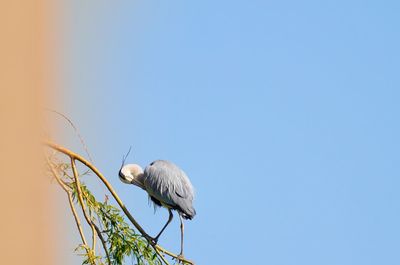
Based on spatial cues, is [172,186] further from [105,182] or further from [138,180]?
[105,182]

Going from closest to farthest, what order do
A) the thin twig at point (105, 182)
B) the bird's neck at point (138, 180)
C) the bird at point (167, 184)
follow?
the thin twig at point (105, 182) → the bird at point (167, 184) → the bird's neck at point (138, 180)

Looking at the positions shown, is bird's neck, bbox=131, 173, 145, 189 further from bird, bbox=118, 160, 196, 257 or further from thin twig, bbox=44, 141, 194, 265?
thin twig, bbox=44, 141, 194, 265

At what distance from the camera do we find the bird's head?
195 inches

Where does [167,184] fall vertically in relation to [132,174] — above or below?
below

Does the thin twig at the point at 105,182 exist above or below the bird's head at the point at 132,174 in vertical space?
below

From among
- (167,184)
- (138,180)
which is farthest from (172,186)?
(138,180)

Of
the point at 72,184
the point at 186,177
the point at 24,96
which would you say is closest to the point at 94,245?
the point at 72,184

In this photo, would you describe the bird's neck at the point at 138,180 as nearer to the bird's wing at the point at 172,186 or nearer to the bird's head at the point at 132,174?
the bird's head at the point at 132,174

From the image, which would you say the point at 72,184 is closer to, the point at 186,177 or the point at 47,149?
the point at 47,149

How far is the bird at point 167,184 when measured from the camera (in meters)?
4.86

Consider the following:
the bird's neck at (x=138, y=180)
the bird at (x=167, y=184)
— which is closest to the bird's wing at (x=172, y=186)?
the bird at (x=167, y=184)

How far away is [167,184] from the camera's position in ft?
16.0

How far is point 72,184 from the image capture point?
379cm

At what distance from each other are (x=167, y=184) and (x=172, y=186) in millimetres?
37
